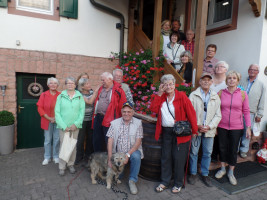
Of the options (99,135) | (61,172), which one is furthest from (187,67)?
(61,172)

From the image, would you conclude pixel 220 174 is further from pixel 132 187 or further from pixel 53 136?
pixel 53 136

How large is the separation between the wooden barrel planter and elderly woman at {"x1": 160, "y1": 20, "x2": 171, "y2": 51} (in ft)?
7.86

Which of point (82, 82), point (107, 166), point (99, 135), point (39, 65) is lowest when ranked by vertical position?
point (107, 166)

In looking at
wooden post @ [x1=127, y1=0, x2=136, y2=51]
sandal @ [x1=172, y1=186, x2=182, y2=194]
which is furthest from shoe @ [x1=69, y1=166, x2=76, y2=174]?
wooden post @ [x1=127, y1=0, x2=136, y2=51]

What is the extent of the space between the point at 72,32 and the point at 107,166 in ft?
11.5

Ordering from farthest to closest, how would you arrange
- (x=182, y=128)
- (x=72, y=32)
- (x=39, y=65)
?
(x=72, y=32) → (x=39, y=65) → (x=182, y=128)

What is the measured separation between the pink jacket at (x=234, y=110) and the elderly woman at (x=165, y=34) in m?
2.29

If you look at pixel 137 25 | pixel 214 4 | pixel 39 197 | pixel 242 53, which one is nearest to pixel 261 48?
pixel 242 53

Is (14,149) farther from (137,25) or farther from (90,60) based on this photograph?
(137,25)

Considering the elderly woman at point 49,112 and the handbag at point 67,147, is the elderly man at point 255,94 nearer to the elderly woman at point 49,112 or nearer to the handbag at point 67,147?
the handbag at point 67,147

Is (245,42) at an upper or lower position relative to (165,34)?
lower

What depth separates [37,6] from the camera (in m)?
4.60

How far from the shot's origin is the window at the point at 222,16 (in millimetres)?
4781

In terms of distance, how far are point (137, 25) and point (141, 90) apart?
2.01 metres
